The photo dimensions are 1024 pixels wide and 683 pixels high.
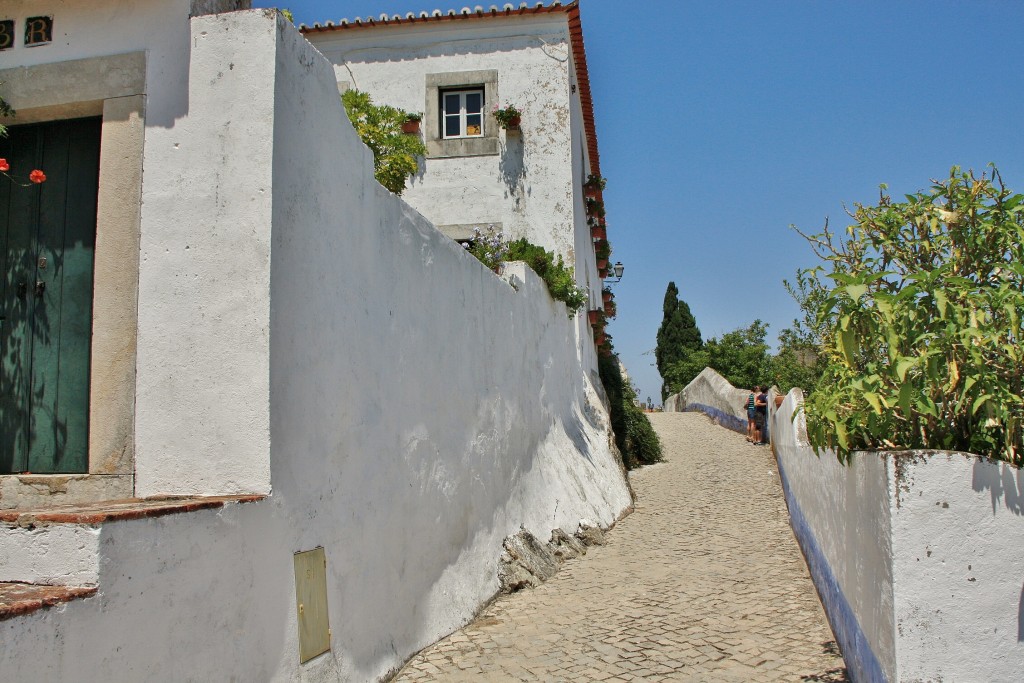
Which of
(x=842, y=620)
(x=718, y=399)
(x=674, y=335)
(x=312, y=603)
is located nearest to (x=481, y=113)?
(x=842, y=620)

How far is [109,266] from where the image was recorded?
14.4 ft

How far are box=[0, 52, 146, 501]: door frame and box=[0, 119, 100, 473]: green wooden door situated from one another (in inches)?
6.0

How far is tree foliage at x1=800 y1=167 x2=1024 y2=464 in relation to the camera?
3719 millimetres

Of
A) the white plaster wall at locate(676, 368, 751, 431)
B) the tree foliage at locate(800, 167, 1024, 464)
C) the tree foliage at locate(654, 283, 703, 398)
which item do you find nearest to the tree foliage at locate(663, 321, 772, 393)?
the white plaster wall at locate(676, 368, 751, 431)

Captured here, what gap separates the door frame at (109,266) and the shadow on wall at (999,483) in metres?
3.87

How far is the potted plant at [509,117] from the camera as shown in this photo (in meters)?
13.1

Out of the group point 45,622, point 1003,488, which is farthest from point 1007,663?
point 45,622

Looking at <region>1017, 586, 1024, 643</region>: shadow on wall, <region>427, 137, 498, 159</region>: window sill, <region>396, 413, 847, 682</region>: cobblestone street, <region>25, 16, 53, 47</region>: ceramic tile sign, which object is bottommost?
<region>396, 413, 847, 682</region>: cobblestone street

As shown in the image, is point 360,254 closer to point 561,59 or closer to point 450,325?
point 450,325

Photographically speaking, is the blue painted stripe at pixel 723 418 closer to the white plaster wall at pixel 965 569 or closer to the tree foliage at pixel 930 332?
the tree foliage at pixel 930 332

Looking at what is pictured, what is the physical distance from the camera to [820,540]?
21.7 ft

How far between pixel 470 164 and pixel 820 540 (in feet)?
28.8

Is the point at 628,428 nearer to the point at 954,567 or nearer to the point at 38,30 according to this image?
the point at 954,567

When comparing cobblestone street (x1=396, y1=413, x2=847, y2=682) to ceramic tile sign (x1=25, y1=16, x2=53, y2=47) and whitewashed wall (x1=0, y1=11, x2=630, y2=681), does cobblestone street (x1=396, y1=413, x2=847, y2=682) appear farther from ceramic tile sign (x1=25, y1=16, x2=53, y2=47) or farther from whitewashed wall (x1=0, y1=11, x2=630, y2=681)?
ceramic tile sign (x1=25, y1=16, x2=53, y2=47)
